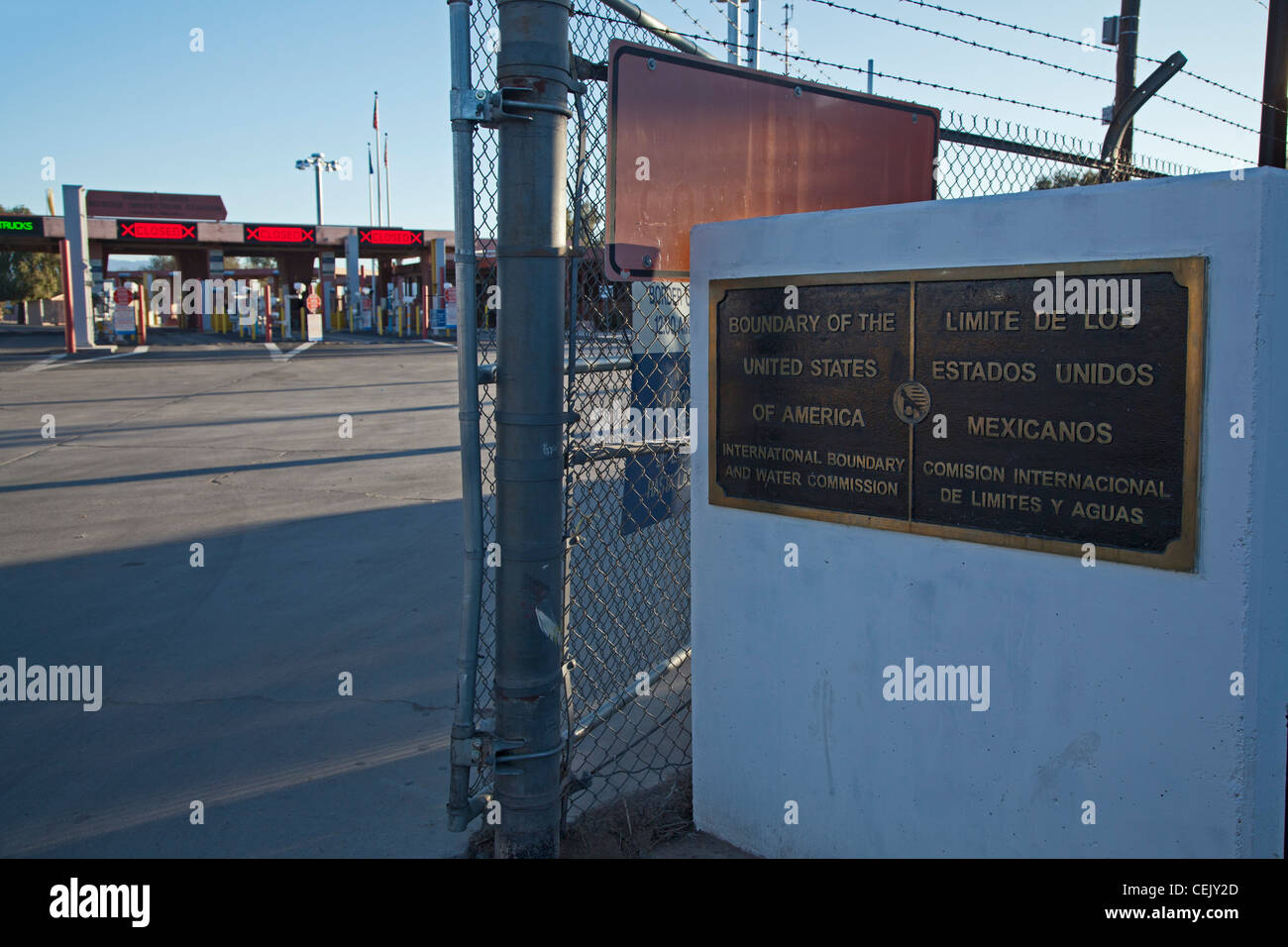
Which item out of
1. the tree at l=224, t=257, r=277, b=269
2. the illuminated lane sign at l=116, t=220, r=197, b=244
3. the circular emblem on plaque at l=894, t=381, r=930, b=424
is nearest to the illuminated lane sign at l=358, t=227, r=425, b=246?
the illuminated lane sign at l=116, t=220, r=197, b=244

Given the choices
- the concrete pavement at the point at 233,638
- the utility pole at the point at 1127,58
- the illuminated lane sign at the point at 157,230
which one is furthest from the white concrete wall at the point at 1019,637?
the illuminated lane sign at the point at 157,230

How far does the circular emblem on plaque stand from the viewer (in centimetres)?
284

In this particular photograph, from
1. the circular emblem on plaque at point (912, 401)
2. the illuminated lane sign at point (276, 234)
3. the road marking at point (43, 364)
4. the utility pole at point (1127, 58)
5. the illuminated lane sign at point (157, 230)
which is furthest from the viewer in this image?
the illuminated lane sign at point (276, 234)

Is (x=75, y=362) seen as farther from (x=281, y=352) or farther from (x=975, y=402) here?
(x=975, y=402)

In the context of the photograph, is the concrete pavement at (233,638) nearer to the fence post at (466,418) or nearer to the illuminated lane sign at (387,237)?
the fence post at (466,418)

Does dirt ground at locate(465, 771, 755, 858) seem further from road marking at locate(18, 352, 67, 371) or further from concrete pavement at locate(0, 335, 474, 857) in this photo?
road marking at locate(18, 352, 67, 371)

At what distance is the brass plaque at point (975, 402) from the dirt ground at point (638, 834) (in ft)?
3.86

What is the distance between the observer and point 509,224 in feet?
8.89

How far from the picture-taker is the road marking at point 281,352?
26.6m

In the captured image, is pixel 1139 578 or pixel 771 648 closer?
pixel 1139 578

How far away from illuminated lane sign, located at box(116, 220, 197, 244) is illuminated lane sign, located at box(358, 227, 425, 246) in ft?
20.2

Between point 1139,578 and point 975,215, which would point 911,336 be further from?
point 1139,578

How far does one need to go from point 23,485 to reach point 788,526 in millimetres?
8784
